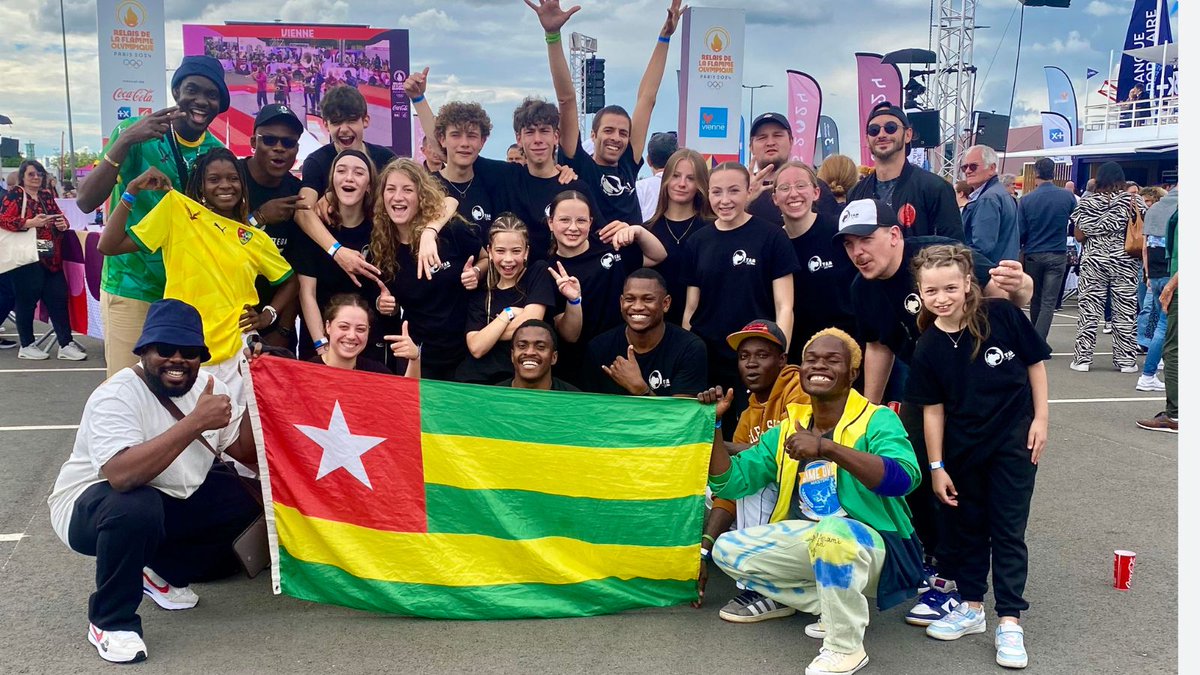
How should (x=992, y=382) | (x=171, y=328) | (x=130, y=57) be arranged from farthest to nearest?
1. (x=130, y=57)
2. (x=992, y=382)
3. (x=171, y=328)

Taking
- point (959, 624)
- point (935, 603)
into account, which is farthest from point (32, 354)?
point (959, 624)

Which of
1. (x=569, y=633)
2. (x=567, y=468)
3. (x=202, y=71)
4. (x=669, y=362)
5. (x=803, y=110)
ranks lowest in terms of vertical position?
(x=569, y=633)

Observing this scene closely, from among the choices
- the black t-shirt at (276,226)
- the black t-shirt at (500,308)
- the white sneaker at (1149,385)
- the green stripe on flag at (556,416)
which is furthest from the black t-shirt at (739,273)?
the white sneaker at (1149,385)

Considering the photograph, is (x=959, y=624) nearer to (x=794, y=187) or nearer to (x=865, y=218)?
(x=865, y=218)

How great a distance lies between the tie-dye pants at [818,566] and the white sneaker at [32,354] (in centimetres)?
1000

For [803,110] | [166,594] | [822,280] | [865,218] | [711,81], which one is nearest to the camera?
[166,594]

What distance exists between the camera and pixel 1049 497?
21.1ft

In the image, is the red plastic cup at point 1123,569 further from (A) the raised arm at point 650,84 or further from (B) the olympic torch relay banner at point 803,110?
(B) the olympic torch relay banner at point 803,110

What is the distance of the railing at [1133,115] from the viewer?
90.2 feet

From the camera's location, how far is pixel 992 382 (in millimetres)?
4191

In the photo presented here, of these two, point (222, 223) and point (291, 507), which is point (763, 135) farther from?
point (291, 507)

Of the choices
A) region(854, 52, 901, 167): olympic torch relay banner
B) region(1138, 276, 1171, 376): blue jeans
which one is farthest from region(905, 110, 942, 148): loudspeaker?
region(1138, 276, 1171, 376): blue jeans

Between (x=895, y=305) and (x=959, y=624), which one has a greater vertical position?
(x=895, y=305)

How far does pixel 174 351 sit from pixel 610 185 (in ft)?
9.62
